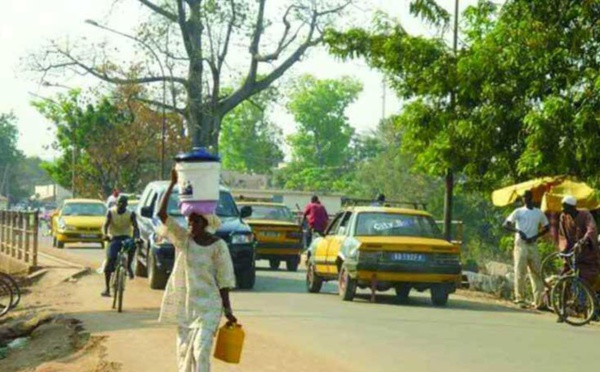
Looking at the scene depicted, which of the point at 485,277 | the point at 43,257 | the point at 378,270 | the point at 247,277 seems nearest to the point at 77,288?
the point at 247,277

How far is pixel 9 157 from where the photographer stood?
152125 mm

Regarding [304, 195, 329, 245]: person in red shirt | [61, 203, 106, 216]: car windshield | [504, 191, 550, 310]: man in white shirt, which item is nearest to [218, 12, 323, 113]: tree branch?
[61, 203, 106, 216]: car windshield

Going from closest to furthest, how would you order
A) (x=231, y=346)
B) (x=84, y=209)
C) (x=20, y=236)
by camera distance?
(x=231, y=346) < (x=20, y=236) < (x=84, y=209)

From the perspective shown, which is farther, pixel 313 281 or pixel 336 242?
pixel 313 281

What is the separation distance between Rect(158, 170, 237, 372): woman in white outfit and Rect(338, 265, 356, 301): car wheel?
9744 millimetres

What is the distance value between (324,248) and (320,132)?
104067 millimetres

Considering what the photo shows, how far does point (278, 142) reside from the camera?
13888cm

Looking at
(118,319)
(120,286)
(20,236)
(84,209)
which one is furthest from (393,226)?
(84,209)

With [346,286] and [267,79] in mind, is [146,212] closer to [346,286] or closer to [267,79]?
[346,286]

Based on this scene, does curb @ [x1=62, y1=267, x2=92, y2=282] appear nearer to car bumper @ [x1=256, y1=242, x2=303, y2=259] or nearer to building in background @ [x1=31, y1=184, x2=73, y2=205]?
car bumper @ [x1=256, y1=242, x2=303, y2=259]

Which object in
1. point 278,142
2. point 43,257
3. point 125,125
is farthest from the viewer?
point 278,142

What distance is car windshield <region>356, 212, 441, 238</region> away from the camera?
1902 centimetres

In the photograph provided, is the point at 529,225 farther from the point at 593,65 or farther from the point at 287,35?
the point at 287,35

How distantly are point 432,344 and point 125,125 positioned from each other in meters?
58.3
